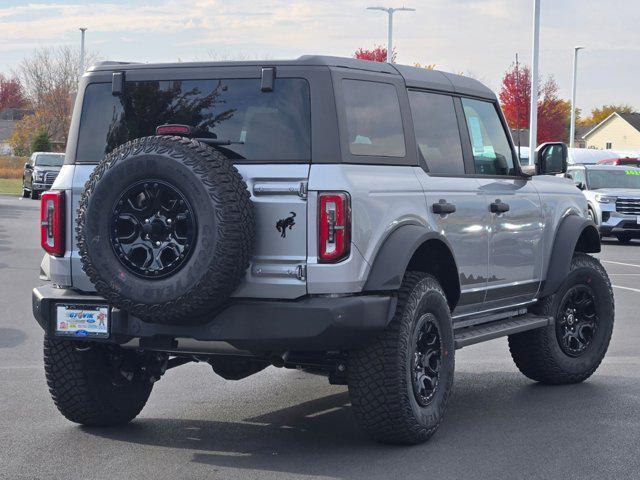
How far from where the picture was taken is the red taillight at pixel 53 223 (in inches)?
275

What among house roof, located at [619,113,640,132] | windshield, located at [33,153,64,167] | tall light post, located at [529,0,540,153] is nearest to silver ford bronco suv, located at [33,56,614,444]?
tall light post, located at [529,0,540,153]

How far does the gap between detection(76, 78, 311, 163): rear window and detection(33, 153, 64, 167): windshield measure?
1514 inches

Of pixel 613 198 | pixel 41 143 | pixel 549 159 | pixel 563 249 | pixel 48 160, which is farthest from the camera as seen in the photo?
pixel 41 143

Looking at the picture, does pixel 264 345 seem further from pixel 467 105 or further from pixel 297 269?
pixel 467 105

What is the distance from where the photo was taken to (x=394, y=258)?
661 centimetres

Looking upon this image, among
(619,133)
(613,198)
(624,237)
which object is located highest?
(619,133)

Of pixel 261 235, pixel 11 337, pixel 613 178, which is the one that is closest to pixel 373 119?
pixel 261 235

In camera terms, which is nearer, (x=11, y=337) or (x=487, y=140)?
(x=487, y=140)

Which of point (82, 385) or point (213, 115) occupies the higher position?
point (213, 115)

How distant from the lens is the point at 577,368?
905 centimetres

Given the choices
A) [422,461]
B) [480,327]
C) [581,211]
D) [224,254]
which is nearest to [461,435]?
[422,461]

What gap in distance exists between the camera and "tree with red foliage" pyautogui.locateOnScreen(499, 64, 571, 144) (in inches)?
2758

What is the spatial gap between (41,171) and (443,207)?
38.5 meters

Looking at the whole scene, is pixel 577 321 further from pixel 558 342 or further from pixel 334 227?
pixel 334 227
